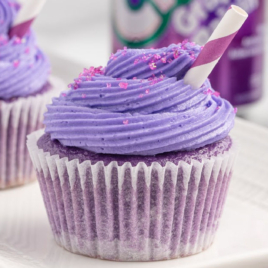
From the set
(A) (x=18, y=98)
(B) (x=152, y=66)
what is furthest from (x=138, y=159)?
(A) (x=18, y=98)

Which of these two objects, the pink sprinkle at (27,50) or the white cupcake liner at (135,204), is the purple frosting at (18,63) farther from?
the white cupcake liner at (135,204)

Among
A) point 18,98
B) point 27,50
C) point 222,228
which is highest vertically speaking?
point 27,50

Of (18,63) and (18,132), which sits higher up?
(18,63)

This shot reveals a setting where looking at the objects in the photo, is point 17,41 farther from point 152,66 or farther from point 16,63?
point 152,66

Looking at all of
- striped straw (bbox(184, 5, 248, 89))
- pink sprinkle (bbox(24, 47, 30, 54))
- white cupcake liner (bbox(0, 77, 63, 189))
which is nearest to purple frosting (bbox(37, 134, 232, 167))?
striped straw (bbox(184, 5, 248, 89))

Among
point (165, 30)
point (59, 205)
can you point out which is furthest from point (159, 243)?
point (165, 30)

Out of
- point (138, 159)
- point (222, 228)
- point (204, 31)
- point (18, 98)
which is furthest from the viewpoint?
point (204, 31)

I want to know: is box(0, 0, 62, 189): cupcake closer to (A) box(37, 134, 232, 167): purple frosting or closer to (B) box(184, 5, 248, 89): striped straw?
(A) box(37, 134, 232, 167): purple frosting

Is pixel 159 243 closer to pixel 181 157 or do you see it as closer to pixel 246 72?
pixel 181 157
